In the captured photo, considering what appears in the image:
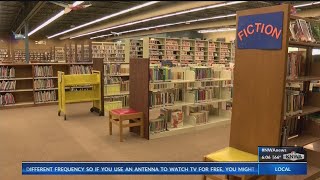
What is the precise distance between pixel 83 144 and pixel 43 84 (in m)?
4.67

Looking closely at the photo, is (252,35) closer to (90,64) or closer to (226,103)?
(226,103)

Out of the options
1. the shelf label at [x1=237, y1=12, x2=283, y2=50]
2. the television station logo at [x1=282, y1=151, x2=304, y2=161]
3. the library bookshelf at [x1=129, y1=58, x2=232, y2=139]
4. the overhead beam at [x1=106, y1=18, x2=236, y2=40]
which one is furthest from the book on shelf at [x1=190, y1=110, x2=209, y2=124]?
the overhead beam at [x1=106, y1=18, x2=236, y2=40]

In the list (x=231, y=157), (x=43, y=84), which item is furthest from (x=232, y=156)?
(x=43, y=84)

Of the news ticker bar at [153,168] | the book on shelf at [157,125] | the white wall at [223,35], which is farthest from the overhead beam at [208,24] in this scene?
the news ticker bar at [153,168]

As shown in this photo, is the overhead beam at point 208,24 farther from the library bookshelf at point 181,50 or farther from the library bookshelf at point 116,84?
the library bookshelf at point 116,84

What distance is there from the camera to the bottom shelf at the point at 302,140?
11.2 feet

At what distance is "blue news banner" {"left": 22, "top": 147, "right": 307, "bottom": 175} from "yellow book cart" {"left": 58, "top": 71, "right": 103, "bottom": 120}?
4856mm

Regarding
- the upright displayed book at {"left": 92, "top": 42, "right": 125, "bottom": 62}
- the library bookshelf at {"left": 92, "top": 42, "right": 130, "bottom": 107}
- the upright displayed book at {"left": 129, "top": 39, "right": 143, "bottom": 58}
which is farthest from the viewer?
the upright displayed book at {"left": 92, "top": 42, "right": 125, "bottom": 62}

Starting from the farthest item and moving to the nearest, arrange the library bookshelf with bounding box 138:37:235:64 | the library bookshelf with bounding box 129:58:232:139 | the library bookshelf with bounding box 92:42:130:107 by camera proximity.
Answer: the library bookshelf with bounding box 138:37:235:64
the library bookshelf with bounding box 92:42:130:107
the library bookshelf with bounding box 129:58:232:139

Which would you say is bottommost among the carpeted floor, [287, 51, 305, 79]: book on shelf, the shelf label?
the carpeted floor

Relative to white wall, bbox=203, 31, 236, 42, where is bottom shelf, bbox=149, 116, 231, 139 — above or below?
below

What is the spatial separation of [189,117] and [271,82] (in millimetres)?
3443

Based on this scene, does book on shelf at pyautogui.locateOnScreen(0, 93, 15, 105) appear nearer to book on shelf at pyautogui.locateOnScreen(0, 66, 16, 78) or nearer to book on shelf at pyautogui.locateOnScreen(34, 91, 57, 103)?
book on shelf at pyautogui.locateOnScreen(0, 66, 16, 78)

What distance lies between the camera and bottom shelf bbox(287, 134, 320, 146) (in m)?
3.41
